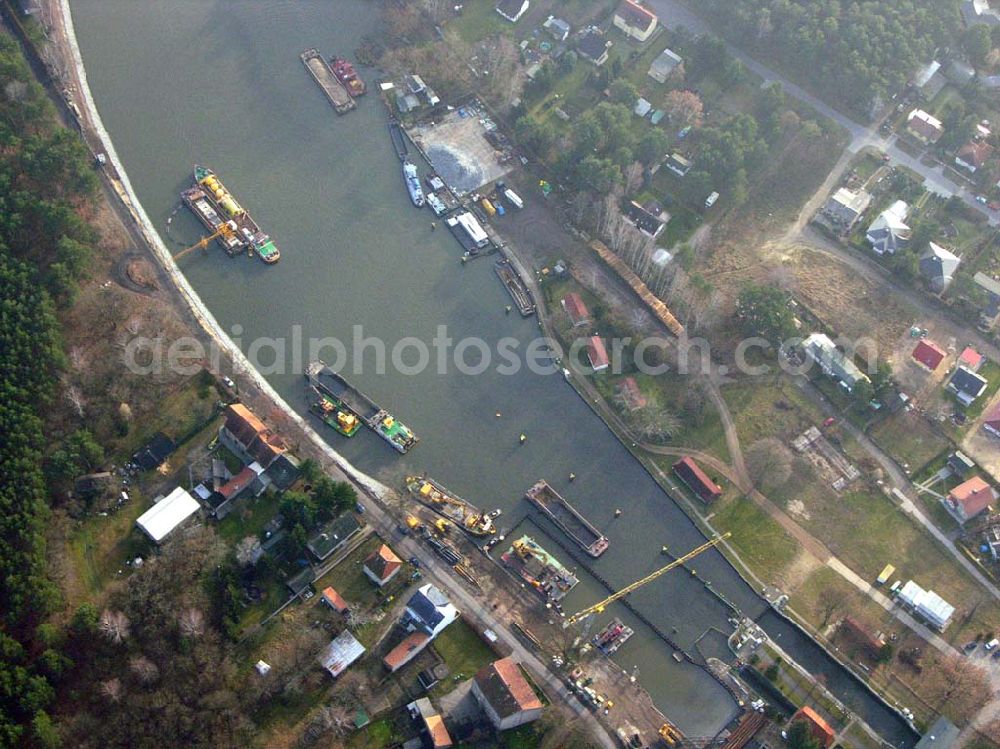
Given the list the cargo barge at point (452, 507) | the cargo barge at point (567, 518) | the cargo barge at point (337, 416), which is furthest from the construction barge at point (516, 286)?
the cargo barge at point (452, 507)

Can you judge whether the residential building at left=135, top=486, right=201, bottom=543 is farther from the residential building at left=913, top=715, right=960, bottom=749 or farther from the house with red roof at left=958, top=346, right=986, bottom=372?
the house with red roof at left=958, top=346, right=986, bottom=372

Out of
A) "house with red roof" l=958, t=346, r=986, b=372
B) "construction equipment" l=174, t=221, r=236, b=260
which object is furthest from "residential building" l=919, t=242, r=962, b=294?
"construction equipment" l=174, t=221, r=236, b=260

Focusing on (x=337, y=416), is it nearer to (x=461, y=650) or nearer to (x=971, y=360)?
(x=461, y=650)

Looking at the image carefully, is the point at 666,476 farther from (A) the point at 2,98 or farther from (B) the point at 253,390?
(A) the point at 2,98

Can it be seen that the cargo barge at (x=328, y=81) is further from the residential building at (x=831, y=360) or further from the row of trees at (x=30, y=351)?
the residential building at (x=831, y=360)

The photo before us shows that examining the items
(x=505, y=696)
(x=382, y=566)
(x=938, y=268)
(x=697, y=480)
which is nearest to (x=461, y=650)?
(x=505, y=696)
